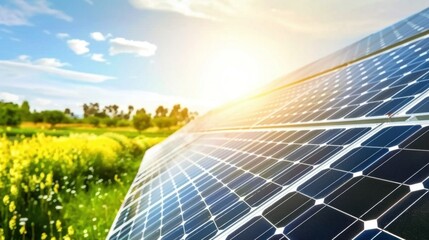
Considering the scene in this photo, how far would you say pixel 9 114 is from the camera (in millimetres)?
102062

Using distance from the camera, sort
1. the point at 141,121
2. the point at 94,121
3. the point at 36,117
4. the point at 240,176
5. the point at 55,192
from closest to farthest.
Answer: the point at 240,176, the point at 55,192, the point at 141,121, the point at 36,117, the point at 94,121

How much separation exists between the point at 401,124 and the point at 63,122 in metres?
136

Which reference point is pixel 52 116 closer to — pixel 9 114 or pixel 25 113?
pixel 25 113

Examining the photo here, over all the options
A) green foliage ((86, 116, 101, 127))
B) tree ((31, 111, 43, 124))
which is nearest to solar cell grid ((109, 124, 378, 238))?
tree ((31, 111, 43, 124))

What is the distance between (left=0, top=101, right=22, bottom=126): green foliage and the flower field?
288 feet

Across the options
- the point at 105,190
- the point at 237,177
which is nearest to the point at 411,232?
the point at 237,177

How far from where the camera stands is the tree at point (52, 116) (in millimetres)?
123062

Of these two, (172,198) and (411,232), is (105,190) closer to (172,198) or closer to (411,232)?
(172,198)

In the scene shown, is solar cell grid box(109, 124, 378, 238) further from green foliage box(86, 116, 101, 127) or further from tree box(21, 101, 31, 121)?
green foliage box(86, 116, 101, 127)

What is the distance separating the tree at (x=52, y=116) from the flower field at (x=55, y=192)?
11134 centimetres

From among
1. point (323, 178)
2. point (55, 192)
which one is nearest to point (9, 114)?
point (55, 192)

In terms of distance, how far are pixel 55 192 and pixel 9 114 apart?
10052cm

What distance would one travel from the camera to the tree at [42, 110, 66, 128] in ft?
404

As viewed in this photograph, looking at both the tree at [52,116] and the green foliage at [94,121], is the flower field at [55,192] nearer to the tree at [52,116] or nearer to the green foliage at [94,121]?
the tree at [52,116]
